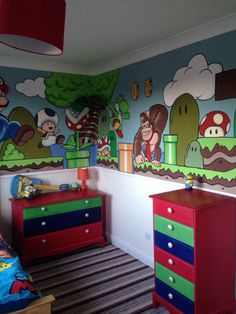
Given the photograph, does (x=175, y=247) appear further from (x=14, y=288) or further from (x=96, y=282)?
(x=14, y=288)

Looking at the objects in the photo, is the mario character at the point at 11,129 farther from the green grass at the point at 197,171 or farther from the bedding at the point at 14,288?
the bedding at the point at 14,288

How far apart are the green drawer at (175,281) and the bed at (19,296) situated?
100 cm

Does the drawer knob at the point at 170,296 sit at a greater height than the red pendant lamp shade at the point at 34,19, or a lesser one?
lesser

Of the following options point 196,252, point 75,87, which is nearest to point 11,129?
point 75,87

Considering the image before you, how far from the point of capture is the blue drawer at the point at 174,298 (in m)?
2.17

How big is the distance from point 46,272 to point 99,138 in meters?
1.82

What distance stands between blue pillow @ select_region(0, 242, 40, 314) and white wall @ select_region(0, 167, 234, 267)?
1.52 meters

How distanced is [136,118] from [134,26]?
42.9 inches

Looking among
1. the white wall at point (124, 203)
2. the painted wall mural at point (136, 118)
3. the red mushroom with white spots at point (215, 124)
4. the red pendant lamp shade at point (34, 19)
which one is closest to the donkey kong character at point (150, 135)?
the painted wall mural at point (136, 118)

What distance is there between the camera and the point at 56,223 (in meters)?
3.43

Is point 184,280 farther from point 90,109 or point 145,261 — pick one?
point 90,109

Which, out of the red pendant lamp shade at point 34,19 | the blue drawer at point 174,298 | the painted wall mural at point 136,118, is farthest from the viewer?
the painted wall mural at point 136,118

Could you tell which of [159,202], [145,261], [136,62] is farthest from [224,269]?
[136,62]

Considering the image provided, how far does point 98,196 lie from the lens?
3.71 metres
